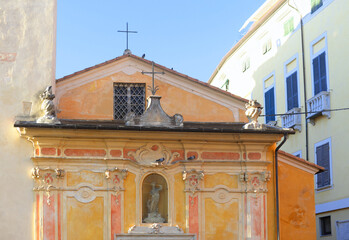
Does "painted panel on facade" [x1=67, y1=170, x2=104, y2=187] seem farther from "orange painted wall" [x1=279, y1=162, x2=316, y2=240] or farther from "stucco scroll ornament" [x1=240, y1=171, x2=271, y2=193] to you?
"orange painted wall" [x1=279, y1=162, x2=316, y2=240]

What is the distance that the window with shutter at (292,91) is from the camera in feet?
94.1

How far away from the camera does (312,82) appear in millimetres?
27141

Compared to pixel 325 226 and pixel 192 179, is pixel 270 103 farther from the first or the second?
pixel 192 179

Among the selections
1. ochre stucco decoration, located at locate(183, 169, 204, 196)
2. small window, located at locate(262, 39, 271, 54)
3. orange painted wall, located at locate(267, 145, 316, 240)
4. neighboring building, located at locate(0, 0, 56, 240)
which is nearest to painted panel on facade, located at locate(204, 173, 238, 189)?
ochre stucco decoration, located at locate(183, 169, 204, 196)

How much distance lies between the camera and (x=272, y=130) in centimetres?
1997

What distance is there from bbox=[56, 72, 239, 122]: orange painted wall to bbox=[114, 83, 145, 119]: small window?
6.3 inches

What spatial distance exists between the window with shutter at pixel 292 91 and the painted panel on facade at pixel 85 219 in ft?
37.9

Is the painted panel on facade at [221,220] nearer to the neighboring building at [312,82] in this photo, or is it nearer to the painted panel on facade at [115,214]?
the painted panel on facade at [115,214]

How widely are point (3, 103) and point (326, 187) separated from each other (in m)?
11.7

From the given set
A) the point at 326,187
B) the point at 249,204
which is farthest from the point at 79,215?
the point at 326,187

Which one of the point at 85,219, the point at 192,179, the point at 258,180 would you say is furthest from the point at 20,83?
the point at 258,180

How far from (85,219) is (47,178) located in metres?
1.45

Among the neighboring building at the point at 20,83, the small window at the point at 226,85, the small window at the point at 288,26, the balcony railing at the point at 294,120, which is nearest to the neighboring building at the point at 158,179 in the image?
the neighboring building at the point at 20,83

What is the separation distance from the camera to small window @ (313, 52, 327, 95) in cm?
2627
